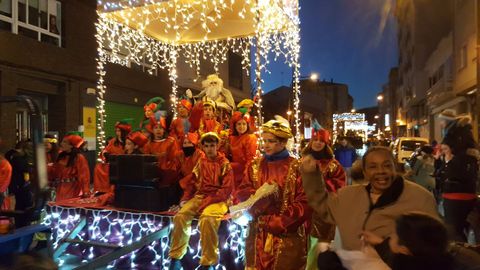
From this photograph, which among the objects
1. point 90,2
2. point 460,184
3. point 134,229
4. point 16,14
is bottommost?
point 134,229

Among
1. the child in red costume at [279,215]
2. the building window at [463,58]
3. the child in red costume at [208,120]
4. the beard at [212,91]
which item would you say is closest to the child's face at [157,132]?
the child in red costume at [208,120]

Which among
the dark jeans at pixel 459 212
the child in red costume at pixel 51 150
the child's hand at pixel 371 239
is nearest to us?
the child's hand at pixel 371 239

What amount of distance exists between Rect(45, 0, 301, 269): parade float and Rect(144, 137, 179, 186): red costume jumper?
90 cm

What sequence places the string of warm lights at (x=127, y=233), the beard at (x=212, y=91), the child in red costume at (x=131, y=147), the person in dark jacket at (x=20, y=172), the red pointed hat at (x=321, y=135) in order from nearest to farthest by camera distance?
the string of warm lights at (x=127, y=233)
the red pointed hat at (x=321, y=135)
the person in dark jacket at (x=20, y=172)
the child in red costume at (x=131, y=147)
the beard at (x=212, y=91)

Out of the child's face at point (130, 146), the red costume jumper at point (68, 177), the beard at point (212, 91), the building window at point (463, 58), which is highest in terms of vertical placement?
the building window at point (463, 58)

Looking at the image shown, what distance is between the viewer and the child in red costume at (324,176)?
4.71 metres

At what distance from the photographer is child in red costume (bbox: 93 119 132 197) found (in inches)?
312

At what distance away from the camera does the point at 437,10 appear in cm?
4197

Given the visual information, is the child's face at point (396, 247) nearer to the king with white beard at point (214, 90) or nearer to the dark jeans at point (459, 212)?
the dark jeans at point (459, 212)

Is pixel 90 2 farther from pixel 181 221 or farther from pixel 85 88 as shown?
pixel 181 221

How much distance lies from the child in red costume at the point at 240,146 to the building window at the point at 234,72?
18404mm

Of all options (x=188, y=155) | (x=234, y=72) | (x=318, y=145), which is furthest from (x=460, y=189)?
(x=234, y=72)

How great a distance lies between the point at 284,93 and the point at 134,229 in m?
45.1

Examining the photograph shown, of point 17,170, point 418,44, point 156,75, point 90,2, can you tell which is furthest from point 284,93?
point 17,170
